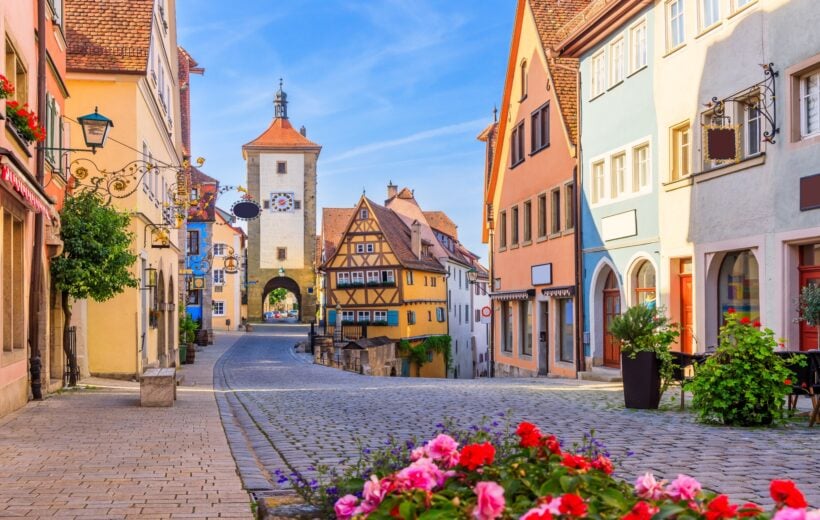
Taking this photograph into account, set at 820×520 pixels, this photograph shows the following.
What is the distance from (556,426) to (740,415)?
77.3 inches

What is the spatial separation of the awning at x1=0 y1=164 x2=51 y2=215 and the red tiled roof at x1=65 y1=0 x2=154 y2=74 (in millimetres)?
6891

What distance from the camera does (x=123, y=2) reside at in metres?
21.2

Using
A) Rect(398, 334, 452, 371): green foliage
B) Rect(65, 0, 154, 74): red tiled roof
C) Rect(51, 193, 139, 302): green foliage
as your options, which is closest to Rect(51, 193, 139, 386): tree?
Rect(51, 193, 139, 302): green foliage

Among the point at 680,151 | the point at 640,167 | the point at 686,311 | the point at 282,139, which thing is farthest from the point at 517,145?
the point at 282,139

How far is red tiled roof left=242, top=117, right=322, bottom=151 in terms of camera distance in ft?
255

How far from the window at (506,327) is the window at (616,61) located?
11068 mm

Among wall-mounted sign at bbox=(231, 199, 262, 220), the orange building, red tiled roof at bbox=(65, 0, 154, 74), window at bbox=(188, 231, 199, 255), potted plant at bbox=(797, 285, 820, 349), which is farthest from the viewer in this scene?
window at bbox=(188, 231, 199, 255)

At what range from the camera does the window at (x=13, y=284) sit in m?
12.1

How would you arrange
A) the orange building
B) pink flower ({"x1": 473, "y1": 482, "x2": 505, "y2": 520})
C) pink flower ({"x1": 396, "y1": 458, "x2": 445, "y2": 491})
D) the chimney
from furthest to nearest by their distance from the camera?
the chimney < the orange building < pink flower ({"x1": 396, "y1": 458, "x2": 445, "y2": 491}) < pink flower ({"x1": 473, "y1": 482, "x2": 505, "y2": 520})

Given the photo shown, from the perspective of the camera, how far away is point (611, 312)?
22.2 metres

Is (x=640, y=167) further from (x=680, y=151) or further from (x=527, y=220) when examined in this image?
(x=527, y=220)

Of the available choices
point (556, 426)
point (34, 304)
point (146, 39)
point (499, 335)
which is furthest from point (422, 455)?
point (499, 335)

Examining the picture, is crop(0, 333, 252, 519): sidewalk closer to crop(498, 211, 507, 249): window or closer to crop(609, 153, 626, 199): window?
crop(609, 153, 626, 199): window

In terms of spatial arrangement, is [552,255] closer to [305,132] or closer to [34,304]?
Result: [34,304]
